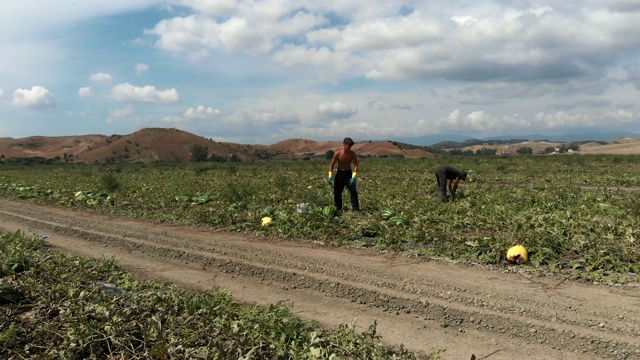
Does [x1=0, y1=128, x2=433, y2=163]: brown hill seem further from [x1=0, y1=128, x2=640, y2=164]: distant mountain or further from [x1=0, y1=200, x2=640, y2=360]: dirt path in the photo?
[x1=0, y1=200, x2=640, y2=360]: dirt path

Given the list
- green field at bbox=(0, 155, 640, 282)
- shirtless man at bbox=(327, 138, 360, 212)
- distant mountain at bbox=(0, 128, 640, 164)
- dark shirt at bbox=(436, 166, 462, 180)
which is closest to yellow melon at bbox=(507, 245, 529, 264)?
green field at bbox=(0, 155, 640, 282)

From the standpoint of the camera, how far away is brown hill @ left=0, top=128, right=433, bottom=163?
86188 mm

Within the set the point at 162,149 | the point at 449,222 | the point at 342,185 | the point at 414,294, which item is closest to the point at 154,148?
the point at 162,149

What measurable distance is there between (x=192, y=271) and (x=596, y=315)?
219 inches

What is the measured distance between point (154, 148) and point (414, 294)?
90.1 meters

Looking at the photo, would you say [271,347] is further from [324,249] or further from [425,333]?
[324,249]

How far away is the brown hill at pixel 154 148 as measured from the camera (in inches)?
3393

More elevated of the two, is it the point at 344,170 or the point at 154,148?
the point at 154,148

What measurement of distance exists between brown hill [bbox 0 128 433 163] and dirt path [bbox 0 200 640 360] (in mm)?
74823

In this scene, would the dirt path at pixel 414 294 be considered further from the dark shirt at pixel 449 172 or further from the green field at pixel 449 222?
the dark shirt at pixel 449 172

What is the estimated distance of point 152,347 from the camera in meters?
3.87

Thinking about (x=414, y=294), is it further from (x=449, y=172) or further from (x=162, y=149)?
Result: (x=162, y=149)

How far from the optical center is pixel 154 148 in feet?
291

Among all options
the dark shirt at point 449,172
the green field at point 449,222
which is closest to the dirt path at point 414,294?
the green field at point 449,222
